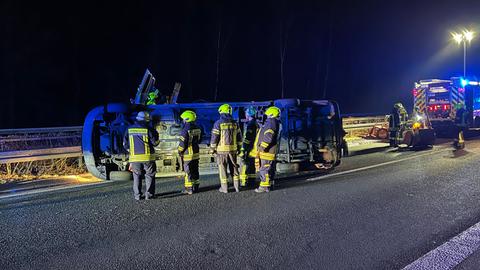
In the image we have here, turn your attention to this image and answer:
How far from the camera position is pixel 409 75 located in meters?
53.3

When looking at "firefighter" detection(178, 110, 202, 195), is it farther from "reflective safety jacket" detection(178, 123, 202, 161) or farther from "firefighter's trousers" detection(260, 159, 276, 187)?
"firefighter's trousers" detection(260, 159, 276, 187)

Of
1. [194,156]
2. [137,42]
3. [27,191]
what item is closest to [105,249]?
[194,156]

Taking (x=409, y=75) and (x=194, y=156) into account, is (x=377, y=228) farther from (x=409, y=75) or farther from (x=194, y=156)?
(x=409, y=75)

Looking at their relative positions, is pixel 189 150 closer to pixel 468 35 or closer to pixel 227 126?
pixel 227 126

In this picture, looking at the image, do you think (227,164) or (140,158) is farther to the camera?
(227,164)

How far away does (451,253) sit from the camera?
3939 mm

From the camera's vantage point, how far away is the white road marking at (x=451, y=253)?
3.66m

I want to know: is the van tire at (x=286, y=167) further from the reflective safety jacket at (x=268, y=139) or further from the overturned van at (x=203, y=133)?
the reflective safety jacket at (x=268, y=139)

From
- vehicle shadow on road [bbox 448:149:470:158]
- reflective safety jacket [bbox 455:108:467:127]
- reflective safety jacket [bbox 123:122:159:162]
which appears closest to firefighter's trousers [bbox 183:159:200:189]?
reflective safety jacket [bbox 123:122:159:162]

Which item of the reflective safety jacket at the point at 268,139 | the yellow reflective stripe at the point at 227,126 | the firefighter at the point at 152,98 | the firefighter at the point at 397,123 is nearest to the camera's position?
the reflective safety jacket at the point at 268,139

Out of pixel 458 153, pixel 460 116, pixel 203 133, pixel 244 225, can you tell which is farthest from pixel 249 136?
pixel 460 116

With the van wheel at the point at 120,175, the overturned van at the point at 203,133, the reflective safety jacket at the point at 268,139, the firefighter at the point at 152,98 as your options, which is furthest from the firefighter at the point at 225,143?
the firefighter at the point at 152,98

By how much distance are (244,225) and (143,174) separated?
2.28 metres

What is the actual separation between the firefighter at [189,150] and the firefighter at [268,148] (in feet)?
3.61
